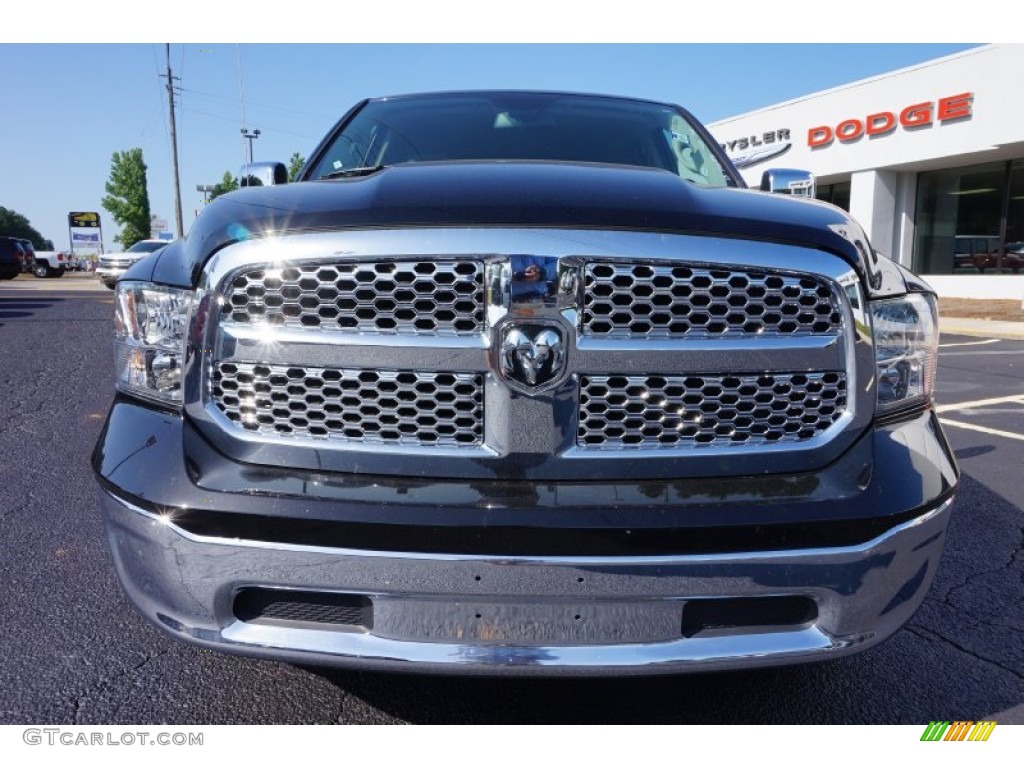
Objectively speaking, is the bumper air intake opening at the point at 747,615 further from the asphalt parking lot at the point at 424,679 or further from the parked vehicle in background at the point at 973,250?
the parked vehicle in background at the point at 973,250

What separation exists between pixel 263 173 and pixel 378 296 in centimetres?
186

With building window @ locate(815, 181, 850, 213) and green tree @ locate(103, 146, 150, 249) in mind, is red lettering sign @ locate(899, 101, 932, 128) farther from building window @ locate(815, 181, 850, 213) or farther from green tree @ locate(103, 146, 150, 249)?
green tree @ locate(103, 146, 150, 249)

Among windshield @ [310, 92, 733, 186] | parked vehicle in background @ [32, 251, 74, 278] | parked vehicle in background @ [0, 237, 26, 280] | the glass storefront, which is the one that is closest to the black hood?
windshield @ [310, 92, 733, 186]

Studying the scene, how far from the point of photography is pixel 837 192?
77.0ft

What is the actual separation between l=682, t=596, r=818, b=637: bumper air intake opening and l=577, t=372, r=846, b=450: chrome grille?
0.34m

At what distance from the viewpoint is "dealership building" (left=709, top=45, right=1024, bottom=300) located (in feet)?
58.0

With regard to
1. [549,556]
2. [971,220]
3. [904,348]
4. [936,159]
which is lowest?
[549,556]

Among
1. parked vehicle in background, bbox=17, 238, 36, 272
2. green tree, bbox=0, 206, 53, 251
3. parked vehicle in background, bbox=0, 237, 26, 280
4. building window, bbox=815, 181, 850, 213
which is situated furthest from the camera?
green tree, bbox=0, 206, 53, 251

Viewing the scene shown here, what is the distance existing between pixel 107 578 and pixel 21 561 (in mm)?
402

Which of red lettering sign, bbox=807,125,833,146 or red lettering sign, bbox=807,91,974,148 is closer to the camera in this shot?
red lettering sign, bbox=807,91,974,148

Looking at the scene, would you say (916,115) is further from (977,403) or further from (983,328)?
(977,403)

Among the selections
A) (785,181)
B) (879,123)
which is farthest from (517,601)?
(879,123)

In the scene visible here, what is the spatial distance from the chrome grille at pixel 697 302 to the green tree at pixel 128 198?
67456 millimetres
